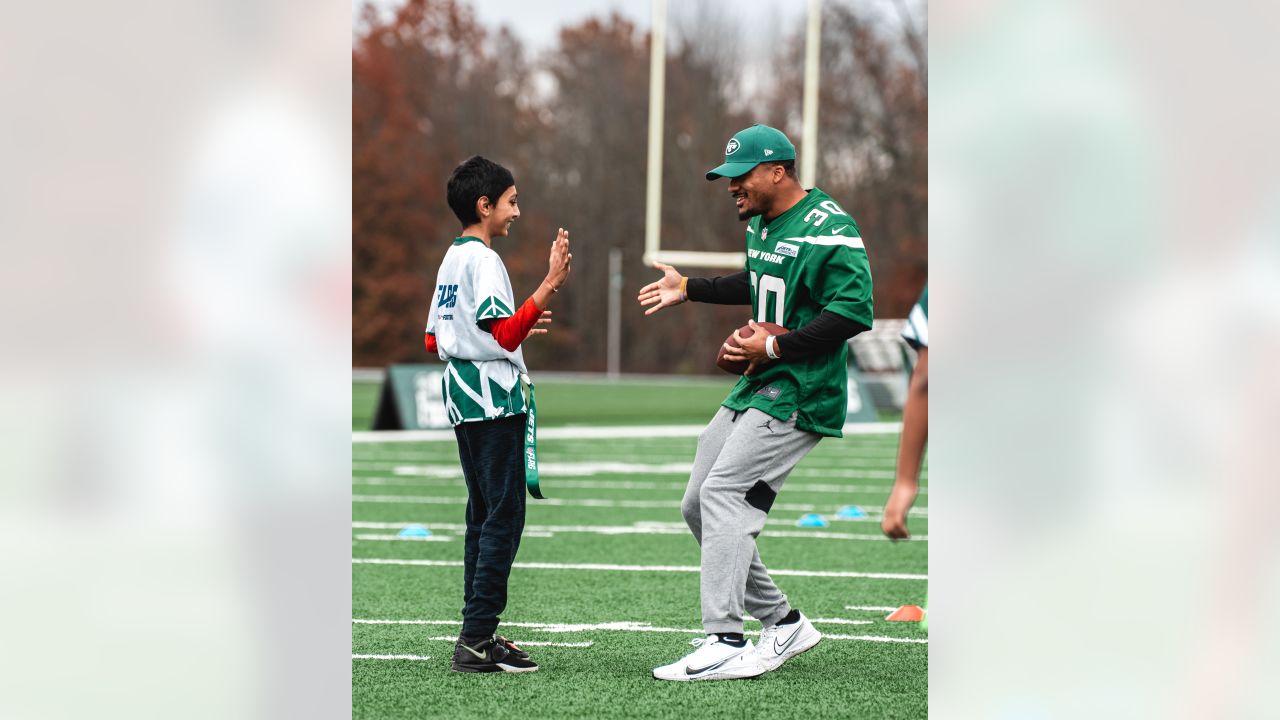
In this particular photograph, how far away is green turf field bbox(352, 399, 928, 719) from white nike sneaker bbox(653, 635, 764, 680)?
4 cm

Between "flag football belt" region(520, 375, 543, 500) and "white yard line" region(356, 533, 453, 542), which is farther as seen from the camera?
"white yard line" region(356, 533, 453, 542)

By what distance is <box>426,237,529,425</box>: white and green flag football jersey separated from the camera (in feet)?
15.8

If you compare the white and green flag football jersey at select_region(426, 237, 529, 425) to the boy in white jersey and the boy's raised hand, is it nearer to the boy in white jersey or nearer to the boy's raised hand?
the boy in white jersey

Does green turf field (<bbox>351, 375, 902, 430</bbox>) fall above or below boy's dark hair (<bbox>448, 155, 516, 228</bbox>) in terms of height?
below

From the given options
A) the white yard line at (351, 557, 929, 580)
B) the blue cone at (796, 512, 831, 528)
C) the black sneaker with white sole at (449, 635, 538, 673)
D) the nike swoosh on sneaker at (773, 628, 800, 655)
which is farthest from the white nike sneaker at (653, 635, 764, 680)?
the blue cone at (796, 512, 831, 528)

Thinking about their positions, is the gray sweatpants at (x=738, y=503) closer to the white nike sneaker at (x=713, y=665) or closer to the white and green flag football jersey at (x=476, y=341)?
the white nike sneaker at (x=713, y=665)

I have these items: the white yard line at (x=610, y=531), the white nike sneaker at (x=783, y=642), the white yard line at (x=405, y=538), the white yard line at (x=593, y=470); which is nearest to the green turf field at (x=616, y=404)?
the white yard line at (x=593, y=470)

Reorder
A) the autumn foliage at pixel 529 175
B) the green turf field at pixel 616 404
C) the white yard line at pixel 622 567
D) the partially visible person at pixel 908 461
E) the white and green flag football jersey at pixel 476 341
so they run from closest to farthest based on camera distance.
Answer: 1. the partially visible person at pixel 908 461
2. the white and green flag football jersey at pixel 476 341
3. the white yard line at pixel 622 567
4. the green turf field at pixel 616 404
5. the autumn foliage at pixel 529 175

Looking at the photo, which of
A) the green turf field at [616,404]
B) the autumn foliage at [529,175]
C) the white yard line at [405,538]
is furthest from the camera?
the autumn foliage at [529,175]

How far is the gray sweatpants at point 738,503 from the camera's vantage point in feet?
15.5

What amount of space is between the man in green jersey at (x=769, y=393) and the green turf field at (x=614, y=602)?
0.14 m
